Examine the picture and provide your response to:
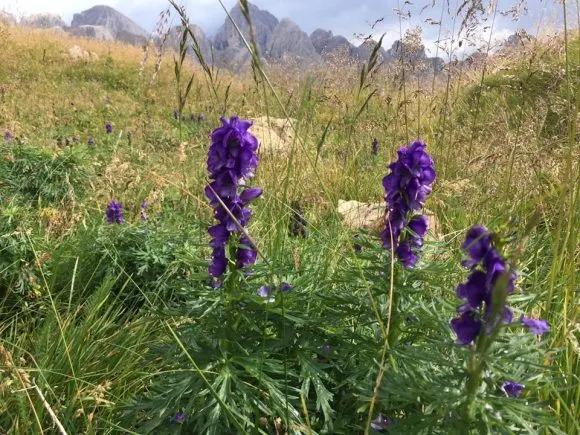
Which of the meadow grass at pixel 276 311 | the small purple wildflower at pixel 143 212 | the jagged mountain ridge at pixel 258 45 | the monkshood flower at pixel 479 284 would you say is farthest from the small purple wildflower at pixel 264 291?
the small purple wildflower at pixel 143 212

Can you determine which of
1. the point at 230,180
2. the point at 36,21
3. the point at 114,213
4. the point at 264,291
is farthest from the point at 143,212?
the point at 36,21

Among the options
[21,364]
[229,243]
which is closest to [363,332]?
[229,243]

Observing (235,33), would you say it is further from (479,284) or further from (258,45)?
(479,284)

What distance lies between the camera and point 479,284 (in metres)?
1.18

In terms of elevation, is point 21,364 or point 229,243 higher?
point 229,243

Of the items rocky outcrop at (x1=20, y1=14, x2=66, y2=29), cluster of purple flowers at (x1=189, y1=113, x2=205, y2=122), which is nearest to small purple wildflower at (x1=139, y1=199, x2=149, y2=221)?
cluster of purple flowers at (x1=189, y1=113, x2=205, y2=122)

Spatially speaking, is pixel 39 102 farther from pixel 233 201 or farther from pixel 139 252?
pixel 233 201

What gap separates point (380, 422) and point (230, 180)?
2.99 feet

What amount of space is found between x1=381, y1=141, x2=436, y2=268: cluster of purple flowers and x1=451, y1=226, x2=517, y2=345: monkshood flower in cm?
40

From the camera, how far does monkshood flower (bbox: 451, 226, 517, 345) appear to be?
1.13 m

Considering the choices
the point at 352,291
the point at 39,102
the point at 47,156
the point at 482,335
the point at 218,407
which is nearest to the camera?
the point at 482,335

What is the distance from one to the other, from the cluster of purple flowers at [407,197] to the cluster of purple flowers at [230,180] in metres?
0.45

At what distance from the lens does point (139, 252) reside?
298 centimetres

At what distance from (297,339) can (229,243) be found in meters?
0.42
